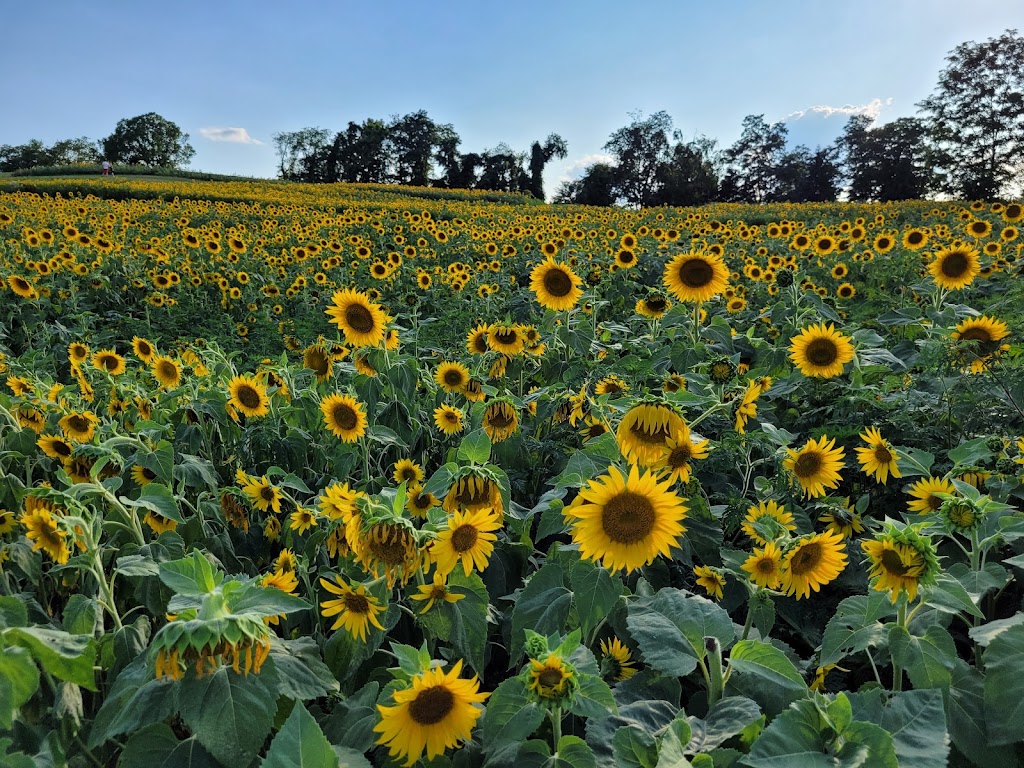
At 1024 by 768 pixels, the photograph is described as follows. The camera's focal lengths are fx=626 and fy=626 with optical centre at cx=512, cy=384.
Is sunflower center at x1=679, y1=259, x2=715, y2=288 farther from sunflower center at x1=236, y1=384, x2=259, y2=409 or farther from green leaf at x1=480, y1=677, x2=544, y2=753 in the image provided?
green leaf at x1=480, y1=677, x2=544, y2=753

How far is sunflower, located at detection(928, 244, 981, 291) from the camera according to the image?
14.8 feet

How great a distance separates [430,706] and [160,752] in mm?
521

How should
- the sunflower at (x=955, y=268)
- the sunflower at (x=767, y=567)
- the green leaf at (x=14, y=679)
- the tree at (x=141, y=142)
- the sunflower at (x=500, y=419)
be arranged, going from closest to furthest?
the green leaf at (x=14, y=679), the sunflower at (x=767, y=567), the sunflower at (x=500, y=419), the sunflower at (x=955, y=268), the tree at (x=141, y=142)

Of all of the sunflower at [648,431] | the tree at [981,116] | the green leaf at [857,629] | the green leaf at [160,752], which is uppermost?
the tree at [981,116]

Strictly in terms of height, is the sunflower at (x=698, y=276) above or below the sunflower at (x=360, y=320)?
above

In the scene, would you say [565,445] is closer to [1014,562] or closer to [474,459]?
[474,459]

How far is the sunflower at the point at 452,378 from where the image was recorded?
3502 millimetres

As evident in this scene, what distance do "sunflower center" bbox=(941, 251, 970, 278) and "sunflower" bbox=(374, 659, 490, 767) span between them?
4.90 m

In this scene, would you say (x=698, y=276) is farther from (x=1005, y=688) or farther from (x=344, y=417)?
(x=1005, y=688)

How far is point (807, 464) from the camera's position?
236 cm

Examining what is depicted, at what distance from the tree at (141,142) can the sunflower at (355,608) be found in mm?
103340

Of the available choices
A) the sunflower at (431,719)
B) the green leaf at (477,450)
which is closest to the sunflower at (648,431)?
the green leaf at (477,450)

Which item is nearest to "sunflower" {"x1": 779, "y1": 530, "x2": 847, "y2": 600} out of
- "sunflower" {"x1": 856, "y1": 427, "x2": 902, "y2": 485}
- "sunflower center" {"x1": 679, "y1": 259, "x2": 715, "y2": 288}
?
"sunflower" {"x1": 856, "y1": 427, "x2": 902, "y2": 485}

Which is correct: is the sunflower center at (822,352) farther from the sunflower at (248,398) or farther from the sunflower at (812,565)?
the sunflower at (248,398)
